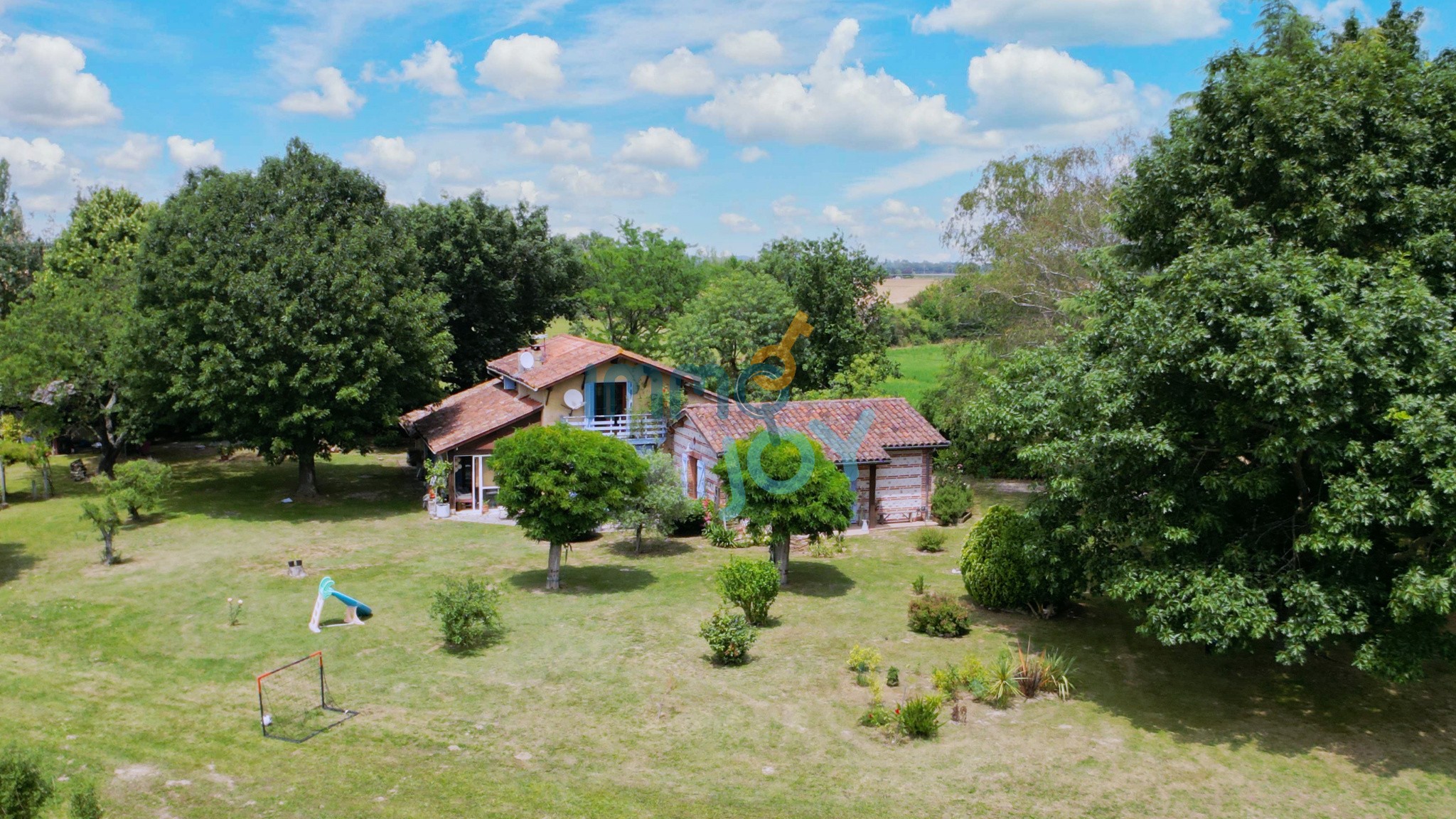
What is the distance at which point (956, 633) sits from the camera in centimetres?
1845

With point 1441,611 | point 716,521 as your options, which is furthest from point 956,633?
point 716,521

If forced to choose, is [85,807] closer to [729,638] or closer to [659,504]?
[729,638]

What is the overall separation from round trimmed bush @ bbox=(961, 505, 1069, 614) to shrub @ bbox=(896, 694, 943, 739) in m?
5.48

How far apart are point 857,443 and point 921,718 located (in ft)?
48.2

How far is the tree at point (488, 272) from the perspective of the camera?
140ft

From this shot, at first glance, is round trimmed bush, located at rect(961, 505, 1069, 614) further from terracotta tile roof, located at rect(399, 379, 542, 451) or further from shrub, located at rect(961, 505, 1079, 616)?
terracotta tile roof, located at rect(399, 379, 542, 451)

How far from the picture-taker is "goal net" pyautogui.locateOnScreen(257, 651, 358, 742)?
553 inches

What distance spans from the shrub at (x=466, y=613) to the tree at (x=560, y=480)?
273 centimetres

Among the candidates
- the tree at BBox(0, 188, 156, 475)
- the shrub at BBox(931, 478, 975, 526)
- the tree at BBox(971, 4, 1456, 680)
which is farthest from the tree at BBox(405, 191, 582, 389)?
the tree at BBox(971, 4, 1456, 680)

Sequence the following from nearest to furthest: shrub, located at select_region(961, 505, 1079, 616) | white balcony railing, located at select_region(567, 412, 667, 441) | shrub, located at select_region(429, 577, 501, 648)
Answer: shrub, located at select_region(429, 577, 501, 648), shrub, located at select_region(961, 505, 1079, 616), white balcony railing, located at select_region(567, 412, 667, 441)

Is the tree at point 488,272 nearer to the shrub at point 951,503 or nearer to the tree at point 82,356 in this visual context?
the tree at point 82,356

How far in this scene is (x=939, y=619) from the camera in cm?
1834

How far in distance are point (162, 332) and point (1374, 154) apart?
103 ft

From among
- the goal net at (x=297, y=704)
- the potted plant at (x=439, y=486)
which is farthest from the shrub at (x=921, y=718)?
the potted plant at (x=439, y=486)
